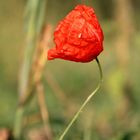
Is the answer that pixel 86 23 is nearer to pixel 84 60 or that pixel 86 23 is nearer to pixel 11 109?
pixel 84 60

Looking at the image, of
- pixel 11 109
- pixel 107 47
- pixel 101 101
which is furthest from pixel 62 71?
pixel 11 109

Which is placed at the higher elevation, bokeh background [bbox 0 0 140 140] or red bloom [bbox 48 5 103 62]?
red bloom [bbox 48 5 103 62]

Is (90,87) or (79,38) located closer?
(79,38)

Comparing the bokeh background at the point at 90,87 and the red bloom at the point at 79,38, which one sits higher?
the red bloom at the point at 79,38

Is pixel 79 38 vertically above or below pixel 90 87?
above

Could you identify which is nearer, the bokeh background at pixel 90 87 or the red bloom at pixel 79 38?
the red bloom at pixel 79 38
